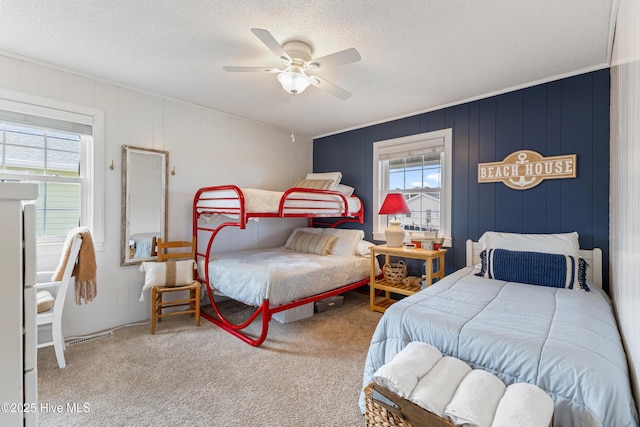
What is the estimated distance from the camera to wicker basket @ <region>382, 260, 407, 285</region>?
3459mm

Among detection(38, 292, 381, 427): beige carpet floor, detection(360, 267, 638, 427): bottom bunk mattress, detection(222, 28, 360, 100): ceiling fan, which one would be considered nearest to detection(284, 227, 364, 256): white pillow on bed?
detection(38, 292, 381, 427): beige carpet floor

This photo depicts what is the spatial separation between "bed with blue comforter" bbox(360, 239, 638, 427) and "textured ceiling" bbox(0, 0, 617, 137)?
182cm

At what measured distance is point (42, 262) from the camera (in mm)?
2510

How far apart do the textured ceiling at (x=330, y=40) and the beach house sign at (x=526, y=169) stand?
733 millimetres

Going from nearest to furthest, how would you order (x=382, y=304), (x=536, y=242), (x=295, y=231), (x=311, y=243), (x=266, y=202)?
(x=536, y=242)
(x=266, y=202)
(x=382, y=304)
(x=311, y=243)
(x=295, y=231)

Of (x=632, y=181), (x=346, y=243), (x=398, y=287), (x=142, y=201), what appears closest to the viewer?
(x=632, y=181)

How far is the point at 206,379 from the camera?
2.04m

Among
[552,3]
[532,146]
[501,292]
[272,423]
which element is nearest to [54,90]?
[272,423]

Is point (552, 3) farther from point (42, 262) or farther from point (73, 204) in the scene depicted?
point (42, 262)

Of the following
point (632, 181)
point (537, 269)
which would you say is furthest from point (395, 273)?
point (632, 181)

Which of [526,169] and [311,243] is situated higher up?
[526,169]

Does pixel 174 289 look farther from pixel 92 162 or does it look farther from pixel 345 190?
pixel 345 190

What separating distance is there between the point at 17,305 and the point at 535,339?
1852 mm

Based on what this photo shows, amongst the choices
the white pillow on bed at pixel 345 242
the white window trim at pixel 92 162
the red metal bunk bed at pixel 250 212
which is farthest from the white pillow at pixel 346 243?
the white window trim at pixel 92 162
